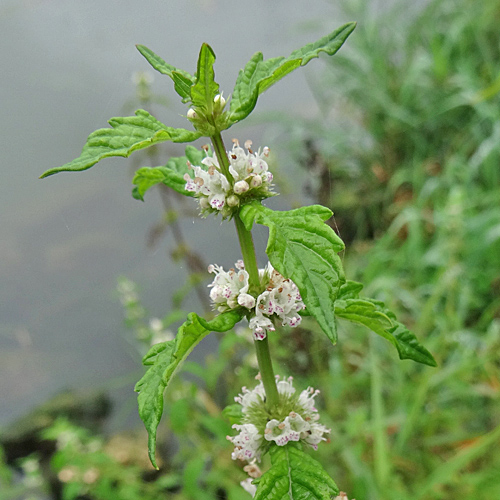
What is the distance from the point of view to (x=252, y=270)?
1.64 ft

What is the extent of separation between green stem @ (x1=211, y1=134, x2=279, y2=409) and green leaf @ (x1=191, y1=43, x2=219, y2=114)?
1.5 inches

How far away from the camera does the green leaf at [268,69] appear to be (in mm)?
395

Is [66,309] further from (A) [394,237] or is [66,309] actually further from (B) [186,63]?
(A) [394,237]

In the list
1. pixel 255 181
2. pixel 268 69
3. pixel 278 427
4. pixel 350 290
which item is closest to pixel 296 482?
pixel 278 427

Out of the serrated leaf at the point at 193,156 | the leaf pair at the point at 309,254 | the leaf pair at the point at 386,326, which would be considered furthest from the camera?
the serrated leaf at the point at 193,156

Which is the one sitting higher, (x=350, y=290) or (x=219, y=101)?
(x=219, y=101)

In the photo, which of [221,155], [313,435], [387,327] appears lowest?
[313,435]

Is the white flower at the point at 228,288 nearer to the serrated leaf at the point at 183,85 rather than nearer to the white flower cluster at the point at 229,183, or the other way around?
the white flower cluster at the point at 229,183

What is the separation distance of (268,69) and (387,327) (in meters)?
0.29

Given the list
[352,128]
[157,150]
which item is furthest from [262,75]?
[352,128]

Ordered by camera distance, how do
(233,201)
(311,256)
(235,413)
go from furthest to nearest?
(235,413), (233,201), (311,256)

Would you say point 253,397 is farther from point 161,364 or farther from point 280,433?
point 161,364

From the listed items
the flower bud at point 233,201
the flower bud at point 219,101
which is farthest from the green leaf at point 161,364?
the flower bud at point 219,101

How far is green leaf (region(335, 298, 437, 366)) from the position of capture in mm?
443
